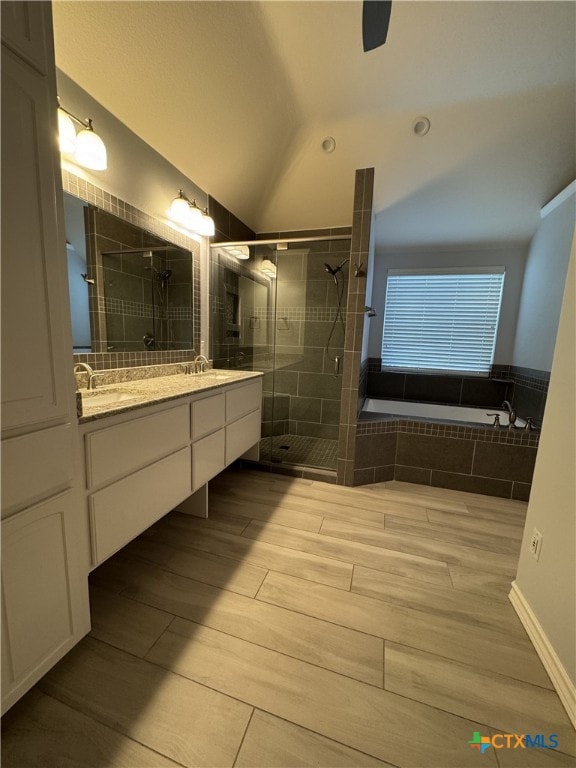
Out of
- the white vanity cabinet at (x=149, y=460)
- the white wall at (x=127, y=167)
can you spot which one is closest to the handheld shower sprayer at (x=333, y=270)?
the white wall at (x=127, y=167)

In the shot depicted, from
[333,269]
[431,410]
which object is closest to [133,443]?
[333,269]

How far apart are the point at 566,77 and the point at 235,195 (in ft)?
7.80

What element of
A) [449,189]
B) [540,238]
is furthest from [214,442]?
[540,238]

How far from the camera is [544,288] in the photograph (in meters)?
2.72

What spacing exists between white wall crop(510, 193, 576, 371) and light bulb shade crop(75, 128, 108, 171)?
334 centimetres

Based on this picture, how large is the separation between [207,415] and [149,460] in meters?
0.47

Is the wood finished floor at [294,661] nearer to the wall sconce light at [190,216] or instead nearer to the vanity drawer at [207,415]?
the vanity drawer at [207,415]

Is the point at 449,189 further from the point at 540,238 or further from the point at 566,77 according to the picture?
the point at 540,238

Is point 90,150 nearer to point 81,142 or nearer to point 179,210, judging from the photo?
point 81,142

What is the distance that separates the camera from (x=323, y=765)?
82cm

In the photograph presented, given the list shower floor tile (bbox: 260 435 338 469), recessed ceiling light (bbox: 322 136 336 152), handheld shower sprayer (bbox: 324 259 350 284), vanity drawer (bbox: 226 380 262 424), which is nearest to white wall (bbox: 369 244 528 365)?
handheld shower sprayer (bbox: 324 259 350 284)

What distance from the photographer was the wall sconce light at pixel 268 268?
2896 millimetres

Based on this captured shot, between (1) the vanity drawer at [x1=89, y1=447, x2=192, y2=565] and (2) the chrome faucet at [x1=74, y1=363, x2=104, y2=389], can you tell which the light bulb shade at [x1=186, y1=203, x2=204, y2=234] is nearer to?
(2) the chrome faucet at [x1=74, y1=363, x2=104, y2=389]

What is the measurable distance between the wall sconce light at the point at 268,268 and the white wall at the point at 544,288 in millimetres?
2489
